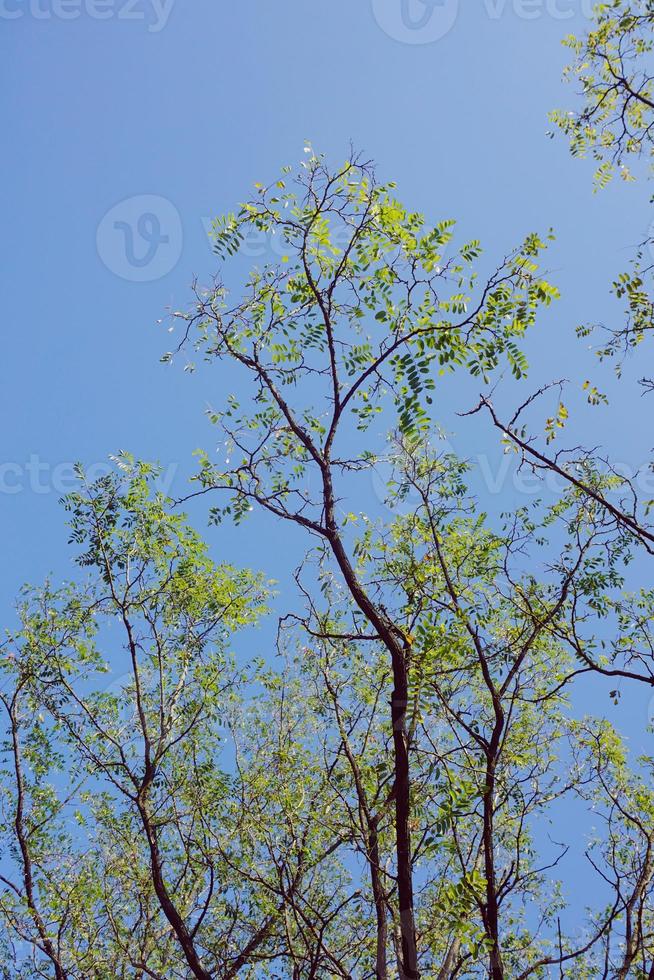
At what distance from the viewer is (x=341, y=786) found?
8805 mm

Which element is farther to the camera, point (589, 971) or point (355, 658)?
point (589, 971)

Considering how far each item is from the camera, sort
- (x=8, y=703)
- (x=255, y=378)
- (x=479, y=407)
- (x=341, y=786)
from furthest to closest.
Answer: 1. (x=8, y=703)
2. (x=341, y=786)
3. (x=255, y=378)
4. (x=479, y=407)

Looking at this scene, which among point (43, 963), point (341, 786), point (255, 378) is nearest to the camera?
point (255, 378)

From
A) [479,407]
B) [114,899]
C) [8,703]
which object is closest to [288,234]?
[479,407]

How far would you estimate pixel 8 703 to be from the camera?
30.9 ft

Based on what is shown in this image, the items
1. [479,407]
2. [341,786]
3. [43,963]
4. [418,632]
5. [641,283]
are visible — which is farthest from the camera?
[43,963]

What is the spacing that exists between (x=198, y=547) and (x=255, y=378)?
13.6ft

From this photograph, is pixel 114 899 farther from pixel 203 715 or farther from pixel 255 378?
pixel 255 378

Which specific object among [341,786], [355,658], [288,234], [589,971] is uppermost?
[288,234]

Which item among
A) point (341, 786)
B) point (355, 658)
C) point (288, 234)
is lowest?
point (341, 786)

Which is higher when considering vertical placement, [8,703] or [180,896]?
[8,703]

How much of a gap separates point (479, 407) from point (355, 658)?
531 cm

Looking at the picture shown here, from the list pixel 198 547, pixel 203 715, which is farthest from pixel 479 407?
pixel 203 715

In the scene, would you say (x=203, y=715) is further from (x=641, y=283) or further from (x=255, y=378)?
(x=641, y=283)
